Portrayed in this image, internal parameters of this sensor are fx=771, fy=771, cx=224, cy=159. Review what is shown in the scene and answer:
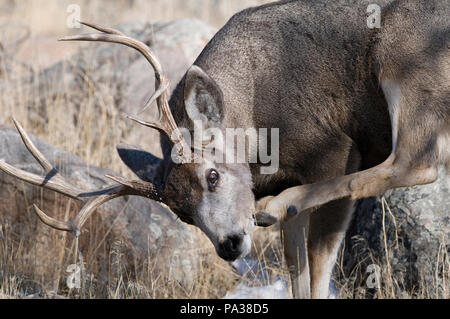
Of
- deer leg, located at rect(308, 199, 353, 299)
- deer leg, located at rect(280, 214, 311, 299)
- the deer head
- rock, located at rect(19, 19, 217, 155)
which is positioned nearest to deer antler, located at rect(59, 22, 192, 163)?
the deer head

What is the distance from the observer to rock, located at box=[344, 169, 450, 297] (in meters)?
5.74

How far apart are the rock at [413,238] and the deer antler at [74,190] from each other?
2.00 m

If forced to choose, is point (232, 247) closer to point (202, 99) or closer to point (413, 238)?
point (202, 99)

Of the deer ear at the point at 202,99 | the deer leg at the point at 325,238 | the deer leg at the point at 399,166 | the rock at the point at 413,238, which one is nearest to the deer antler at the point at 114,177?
the deer ear at the point at 202,99

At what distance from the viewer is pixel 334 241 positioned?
574 centimetres

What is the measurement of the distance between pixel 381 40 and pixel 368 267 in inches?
78.7

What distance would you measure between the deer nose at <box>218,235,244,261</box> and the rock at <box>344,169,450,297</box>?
1606mm

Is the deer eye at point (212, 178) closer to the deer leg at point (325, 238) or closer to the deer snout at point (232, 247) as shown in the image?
the deer snout at point (232, 247)

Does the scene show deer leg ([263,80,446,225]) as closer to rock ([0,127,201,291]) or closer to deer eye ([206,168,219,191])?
deer eye ([206,168,219,191])

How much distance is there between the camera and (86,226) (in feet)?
21.5

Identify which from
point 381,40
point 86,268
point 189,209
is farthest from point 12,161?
point 381,40

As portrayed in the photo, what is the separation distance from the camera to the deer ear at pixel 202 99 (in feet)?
15.5
